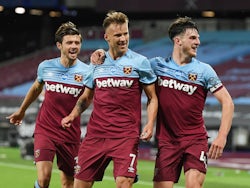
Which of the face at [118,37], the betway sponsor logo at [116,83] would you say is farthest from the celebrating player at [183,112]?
the face at [118,37]

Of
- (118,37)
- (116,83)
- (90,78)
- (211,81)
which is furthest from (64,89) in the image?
(211,81)

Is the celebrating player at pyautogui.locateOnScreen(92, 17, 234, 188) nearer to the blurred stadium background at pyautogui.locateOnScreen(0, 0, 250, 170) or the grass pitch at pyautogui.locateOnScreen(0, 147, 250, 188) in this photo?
the grass pitch at pyautogui.locateOnScreen(0, 147, 250, 188)

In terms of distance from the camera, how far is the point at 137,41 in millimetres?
32875

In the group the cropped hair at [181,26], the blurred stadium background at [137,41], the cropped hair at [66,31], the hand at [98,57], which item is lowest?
the blurred stadium background at [137,41]

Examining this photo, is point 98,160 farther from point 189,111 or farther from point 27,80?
point 27,80

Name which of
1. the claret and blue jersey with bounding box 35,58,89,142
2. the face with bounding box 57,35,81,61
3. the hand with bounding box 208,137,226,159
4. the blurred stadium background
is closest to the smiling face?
the face with bounding box 57,35,81,61

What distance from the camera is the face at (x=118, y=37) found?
8.65 metres

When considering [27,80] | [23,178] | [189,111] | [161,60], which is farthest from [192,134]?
[27,80]

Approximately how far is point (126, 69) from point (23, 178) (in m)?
7.74

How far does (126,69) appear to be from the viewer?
8.72 m

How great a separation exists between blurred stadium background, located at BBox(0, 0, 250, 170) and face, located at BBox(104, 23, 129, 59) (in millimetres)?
9654

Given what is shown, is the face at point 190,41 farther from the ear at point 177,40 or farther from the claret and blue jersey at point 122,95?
the claret and blue jersey at point 122,95

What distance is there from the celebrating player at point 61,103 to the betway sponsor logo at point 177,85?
1760mm

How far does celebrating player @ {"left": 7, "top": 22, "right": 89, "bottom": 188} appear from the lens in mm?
10266
